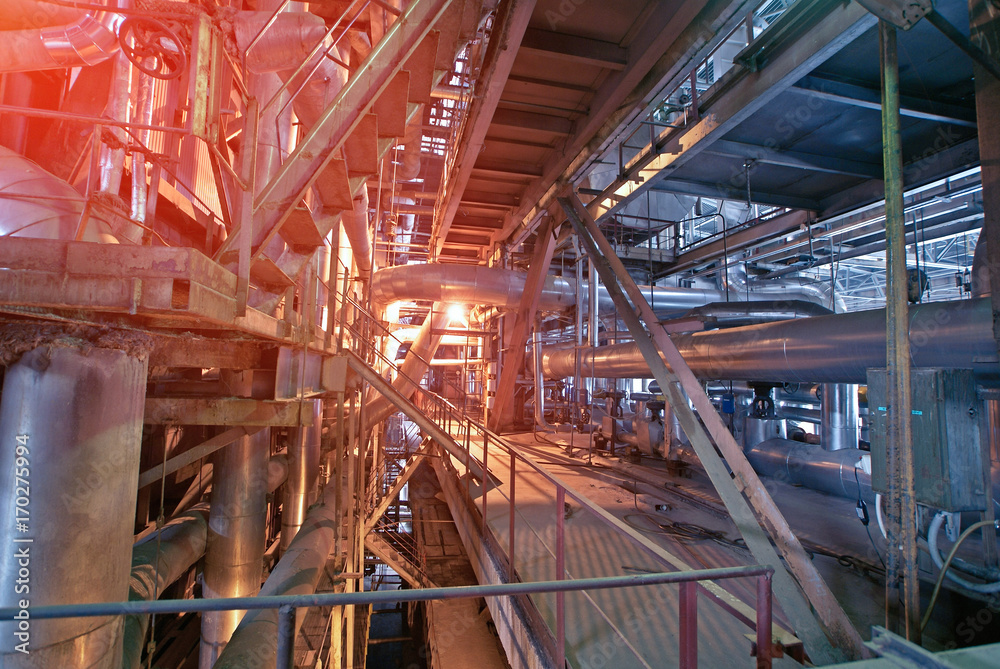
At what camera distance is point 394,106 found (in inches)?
139

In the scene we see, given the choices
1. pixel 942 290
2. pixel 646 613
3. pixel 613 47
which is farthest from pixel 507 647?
pixel 942 290

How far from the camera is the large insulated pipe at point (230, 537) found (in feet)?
17.5

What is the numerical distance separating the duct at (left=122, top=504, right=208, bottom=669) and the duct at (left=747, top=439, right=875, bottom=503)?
812cm

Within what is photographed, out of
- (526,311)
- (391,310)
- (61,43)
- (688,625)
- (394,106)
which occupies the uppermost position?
(61,43)

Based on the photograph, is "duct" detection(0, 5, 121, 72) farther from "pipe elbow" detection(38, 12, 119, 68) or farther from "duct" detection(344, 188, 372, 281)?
"duct" detection(344, 188, 372, 281)

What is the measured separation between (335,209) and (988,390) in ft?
18.6

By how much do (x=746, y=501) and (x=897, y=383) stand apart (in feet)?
5.62

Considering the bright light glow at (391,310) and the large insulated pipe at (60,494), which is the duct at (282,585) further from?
the bright light glow at (391,310)

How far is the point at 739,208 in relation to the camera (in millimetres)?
12734

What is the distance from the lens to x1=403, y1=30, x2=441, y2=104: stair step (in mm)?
3484

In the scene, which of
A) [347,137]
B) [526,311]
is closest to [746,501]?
[347,137]

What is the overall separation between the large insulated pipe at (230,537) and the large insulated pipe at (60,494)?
343 centimetres

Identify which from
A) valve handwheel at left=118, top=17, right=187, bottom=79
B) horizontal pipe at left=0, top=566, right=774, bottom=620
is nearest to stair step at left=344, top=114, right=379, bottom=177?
valve handwheel at left=118, top=17, right=187, bottom=79

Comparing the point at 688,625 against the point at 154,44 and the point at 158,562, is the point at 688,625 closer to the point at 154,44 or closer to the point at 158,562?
the point at 154,44
